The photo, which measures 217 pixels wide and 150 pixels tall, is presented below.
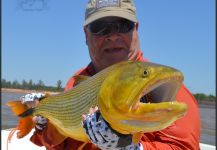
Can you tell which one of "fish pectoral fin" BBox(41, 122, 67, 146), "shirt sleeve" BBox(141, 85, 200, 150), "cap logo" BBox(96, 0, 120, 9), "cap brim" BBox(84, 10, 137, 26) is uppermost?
"cap logo" BBox(96, 0, 120, 9)

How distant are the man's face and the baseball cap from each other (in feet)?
0.16

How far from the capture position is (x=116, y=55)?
420cm

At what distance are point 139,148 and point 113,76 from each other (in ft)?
1.94

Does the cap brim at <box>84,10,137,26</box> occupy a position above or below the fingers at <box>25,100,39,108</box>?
above

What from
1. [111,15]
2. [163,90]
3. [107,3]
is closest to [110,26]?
[111,15]

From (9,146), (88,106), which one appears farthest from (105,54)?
(9,146)

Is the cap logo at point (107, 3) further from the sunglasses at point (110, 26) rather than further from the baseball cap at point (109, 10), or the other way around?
the sunglasses at point (110, 26)

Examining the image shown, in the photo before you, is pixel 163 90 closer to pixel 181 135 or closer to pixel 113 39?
pixel 181 135

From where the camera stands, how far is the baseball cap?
4.12 metres

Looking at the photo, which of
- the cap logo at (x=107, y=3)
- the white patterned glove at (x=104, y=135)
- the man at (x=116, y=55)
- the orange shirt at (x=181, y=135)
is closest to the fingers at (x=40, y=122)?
the man at (x=116, y=55)

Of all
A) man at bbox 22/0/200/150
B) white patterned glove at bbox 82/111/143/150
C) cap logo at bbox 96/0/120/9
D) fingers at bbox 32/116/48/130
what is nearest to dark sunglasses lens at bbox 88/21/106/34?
man at bbox 22/0/200/150

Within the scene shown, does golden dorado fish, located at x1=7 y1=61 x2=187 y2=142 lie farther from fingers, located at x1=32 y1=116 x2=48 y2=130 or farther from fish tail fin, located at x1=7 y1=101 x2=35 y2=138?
fish tail fin, located at x1=7 y1=101 x2=35 y2=138

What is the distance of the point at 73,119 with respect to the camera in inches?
138

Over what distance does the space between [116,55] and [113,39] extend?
0.17 metres
